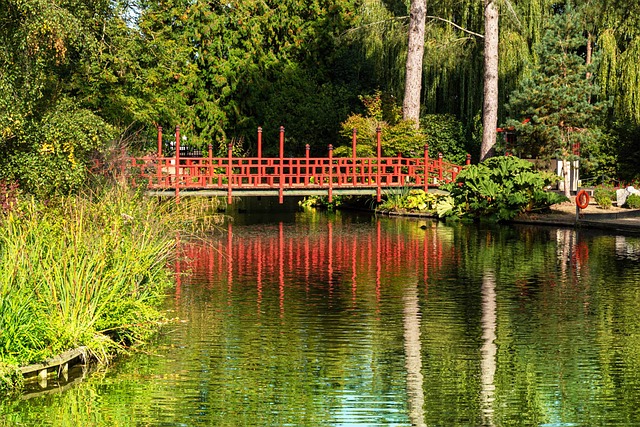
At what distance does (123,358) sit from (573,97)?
28.9m

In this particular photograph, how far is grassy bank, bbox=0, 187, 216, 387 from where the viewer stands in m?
12.6

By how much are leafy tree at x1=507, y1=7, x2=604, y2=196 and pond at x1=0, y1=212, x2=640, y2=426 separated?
14771mm

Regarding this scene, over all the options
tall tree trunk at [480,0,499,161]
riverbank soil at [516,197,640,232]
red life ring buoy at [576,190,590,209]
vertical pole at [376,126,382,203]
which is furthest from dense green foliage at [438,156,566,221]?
tall tree trunk at [480,0,499,161]

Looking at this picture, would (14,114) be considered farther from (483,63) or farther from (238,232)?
(483,63)

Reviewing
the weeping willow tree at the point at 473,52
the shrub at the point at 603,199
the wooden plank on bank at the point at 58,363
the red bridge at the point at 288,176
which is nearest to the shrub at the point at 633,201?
the shrub at the point at 603,199

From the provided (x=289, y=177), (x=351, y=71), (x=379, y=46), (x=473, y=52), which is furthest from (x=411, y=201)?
(x=351, y=71)

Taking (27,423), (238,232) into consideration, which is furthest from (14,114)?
(238,232)

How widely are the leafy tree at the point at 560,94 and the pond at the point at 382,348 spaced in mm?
14771

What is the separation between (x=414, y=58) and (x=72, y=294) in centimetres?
3207

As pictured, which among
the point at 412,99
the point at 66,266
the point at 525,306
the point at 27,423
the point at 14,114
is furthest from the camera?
the point at 412,99

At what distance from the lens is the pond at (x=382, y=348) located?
11078 millimetres

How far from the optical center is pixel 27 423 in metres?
10.6

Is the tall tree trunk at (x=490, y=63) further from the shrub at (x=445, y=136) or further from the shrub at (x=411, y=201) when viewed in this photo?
the shrub at (x=445, y=136)

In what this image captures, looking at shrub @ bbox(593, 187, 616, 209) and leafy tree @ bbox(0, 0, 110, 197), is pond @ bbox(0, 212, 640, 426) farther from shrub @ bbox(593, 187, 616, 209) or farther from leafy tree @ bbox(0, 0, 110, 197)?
shrub @ bbox(593, 187, 616, 209)
